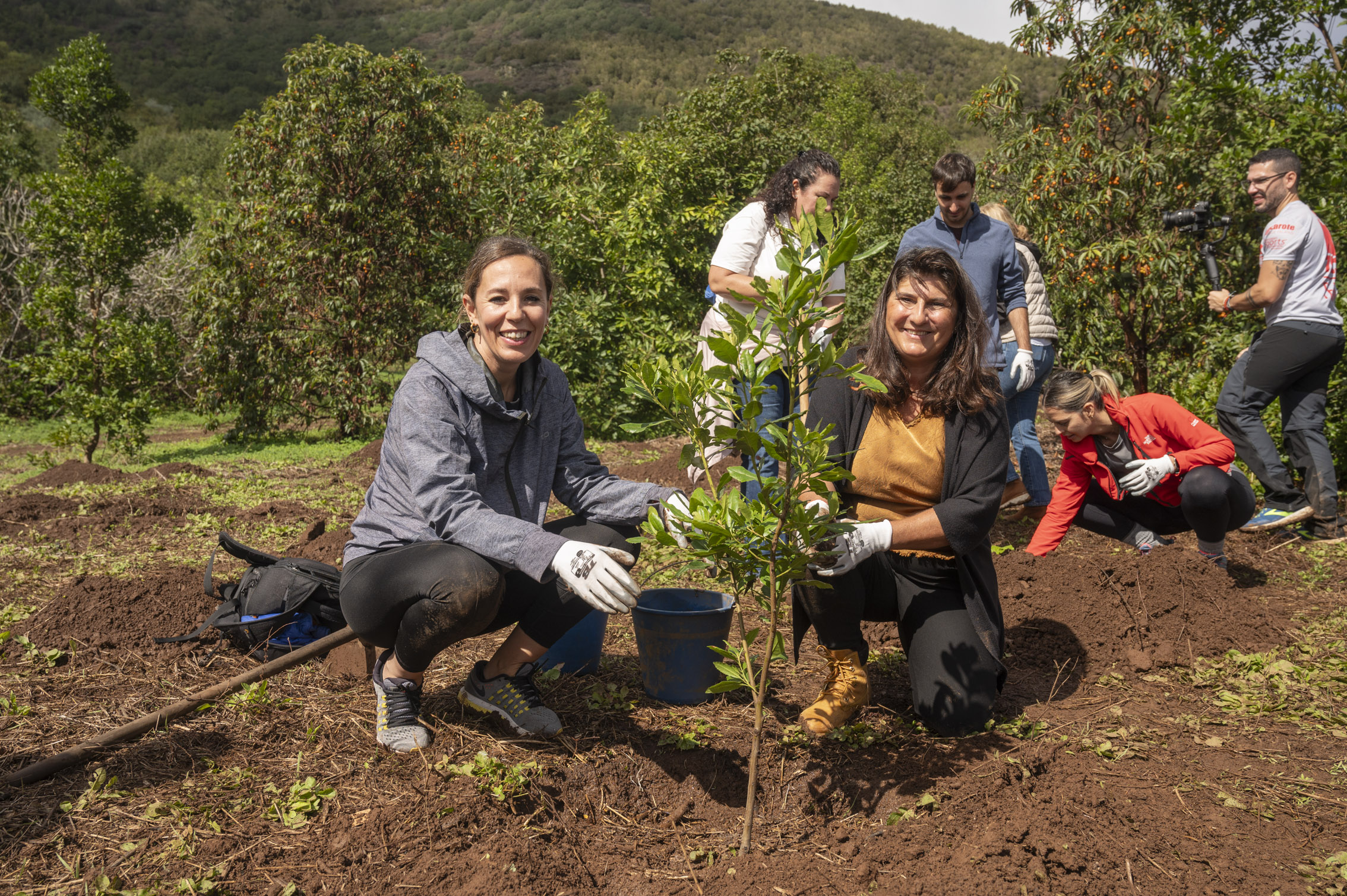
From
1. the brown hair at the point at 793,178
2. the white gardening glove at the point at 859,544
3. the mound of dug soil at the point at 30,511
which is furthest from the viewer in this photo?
the mound of dug soil at the point at 30,511

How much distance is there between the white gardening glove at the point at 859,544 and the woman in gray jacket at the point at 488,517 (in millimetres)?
464

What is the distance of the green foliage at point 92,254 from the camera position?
806 cm

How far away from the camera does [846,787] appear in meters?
2.33

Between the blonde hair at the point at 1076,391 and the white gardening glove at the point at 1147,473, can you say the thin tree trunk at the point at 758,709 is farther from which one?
the white gardening glove at the point at 1147,473

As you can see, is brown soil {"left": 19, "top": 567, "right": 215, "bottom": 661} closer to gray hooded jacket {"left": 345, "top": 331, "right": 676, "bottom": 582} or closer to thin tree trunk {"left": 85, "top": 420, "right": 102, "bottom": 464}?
gray hooded jacket {"left": 345, "top": 331, "right": 676, "bottom": 582}

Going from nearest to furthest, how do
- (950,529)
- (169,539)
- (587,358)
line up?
(950,529), (169,539), (587,358)

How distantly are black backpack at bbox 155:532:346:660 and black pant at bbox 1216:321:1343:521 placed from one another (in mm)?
4565

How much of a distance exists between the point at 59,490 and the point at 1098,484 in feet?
22.0

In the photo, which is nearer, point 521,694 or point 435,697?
point 521,694

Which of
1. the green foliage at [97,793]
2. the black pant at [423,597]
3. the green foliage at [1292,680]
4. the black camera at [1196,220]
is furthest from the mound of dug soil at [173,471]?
the black camera at [1196,220]

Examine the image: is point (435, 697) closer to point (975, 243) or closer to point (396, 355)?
point (975, 243)

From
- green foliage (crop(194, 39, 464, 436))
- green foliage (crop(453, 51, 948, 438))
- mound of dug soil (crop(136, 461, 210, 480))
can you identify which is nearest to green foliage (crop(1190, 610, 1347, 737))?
green foliage (crop(453, 51, 948, 438))

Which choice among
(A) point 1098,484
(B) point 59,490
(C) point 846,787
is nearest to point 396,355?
(B) point 59,490

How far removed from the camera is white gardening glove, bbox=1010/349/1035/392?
4234 millimetres
